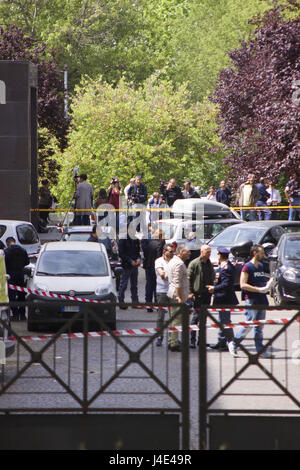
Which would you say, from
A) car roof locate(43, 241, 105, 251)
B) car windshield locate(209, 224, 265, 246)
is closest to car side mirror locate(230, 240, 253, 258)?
car windshield locate(209, 224, 265, 246)

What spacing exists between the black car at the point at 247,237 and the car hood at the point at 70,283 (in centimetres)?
537

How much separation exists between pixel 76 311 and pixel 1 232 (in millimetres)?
14137

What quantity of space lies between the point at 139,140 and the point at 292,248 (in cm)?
2450

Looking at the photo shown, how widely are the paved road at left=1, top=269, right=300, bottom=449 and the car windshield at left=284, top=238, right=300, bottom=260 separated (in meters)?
10.4

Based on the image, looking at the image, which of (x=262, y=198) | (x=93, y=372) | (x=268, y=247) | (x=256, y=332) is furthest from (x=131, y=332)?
(x=262, y=198)

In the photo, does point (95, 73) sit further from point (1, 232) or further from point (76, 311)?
point (76, 311)

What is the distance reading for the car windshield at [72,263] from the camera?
16781mm

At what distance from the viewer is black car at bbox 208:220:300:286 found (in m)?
21.3

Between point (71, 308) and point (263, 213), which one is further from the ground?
point (71, 308)

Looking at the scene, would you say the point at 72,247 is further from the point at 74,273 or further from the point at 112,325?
the point at 112,325

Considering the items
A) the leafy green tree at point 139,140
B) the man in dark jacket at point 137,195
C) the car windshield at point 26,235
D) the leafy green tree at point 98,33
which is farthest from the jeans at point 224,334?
the leafy green tree at point 98,33

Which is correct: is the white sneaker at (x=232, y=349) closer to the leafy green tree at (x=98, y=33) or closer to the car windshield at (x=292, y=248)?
the car windshield at (x=292, y=248)

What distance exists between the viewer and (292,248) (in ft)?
61.9

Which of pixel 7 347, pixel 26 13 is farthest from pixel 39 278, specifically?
pixel 26 13
